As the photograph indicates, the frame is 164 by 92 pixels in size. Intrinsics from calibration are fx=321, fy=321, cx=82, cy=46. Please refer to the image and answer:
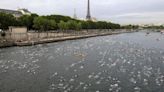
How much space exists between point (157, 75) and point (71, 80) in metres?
8.84

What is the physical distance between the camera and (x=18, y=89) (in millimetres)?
25297

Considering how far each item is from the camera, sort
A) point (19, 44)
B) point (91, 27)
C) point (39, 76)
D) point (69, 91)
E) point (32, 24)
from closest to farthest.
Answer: point (69, 91)
point (39, 76)
point (19, 44)
point (32, 24)
point (91, 27)

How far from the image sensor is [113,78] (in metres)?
30.2

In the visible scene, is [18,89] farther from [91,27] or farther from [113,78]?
[91,27]

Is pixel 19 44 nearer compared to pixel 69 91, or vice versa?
pixel 69 91

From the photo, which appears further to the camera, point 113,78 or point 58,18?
point 58,18

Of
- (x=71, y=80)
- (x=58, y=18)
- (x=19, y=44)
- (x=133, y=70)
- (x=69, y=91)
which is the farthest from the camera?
(x=58, y=18)

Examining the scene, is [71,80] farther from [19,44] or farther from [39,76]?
[19,44]

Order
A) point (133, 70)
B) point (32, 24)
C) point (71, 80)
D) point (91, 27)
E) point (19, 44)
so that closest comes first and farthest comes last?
point (71, 80) < point (133, 70) < point (19, 44) < point (32, 24) < point (91, 27)

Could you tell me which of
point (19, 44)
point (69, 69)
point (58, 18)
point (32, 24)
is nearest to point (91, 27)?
point (58, 18)

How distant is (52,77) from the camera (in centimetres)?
3077

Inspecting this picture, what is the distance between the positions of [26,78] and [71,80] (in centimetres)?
433

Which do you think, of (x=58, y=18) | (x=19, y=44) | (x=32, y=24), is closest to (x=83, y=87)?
(x=19, y=44)

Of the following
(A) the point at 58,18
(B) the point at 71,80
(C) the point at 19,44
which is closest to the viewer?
(B) the point at 71,80
